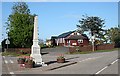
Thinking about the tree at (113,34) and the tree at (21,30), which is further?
the tree at (113,34)

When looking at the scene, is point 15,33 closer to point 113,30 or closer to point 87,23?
point 87,23

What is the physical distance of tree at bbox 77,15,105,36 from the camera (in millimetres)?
77375

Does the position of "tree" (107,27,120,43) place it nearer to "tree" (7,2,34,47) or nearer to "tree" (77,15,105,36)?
"tree" (77,15,105,36)

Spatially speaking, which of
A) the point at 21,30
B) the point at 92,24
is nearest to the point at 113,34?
the point at 92,24

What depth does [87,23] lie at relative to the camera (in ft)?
255

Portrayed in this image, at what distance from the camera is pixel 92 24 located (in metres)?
77.2

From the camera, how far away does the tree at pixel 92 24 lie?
7738 centimetres

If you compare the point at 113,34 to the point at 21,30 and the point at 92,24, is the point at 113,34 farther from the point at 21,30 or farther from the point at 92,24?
the point at 21,30

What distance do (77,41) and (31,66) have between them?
235ft

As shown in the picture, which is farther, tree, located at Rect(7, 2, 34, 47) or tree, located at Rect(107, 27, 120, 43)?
tree, located at Rect(107, 27, 120, 43)

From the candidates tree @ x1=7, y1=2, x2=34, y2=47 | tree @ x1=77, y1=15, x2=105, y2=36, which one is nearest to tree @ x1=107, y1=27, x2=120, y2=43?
tree @ x1=77, y1=15, x2=105, y2=36

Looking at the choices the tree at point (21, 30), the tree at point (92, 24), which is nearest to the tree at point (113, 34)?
the tree at point (92, 24)

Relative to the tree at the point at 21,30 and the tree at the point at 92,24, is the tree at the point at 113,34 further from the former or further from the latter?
the tree at the point at 21,30

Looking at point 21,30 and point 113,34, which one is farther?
point 113,34
